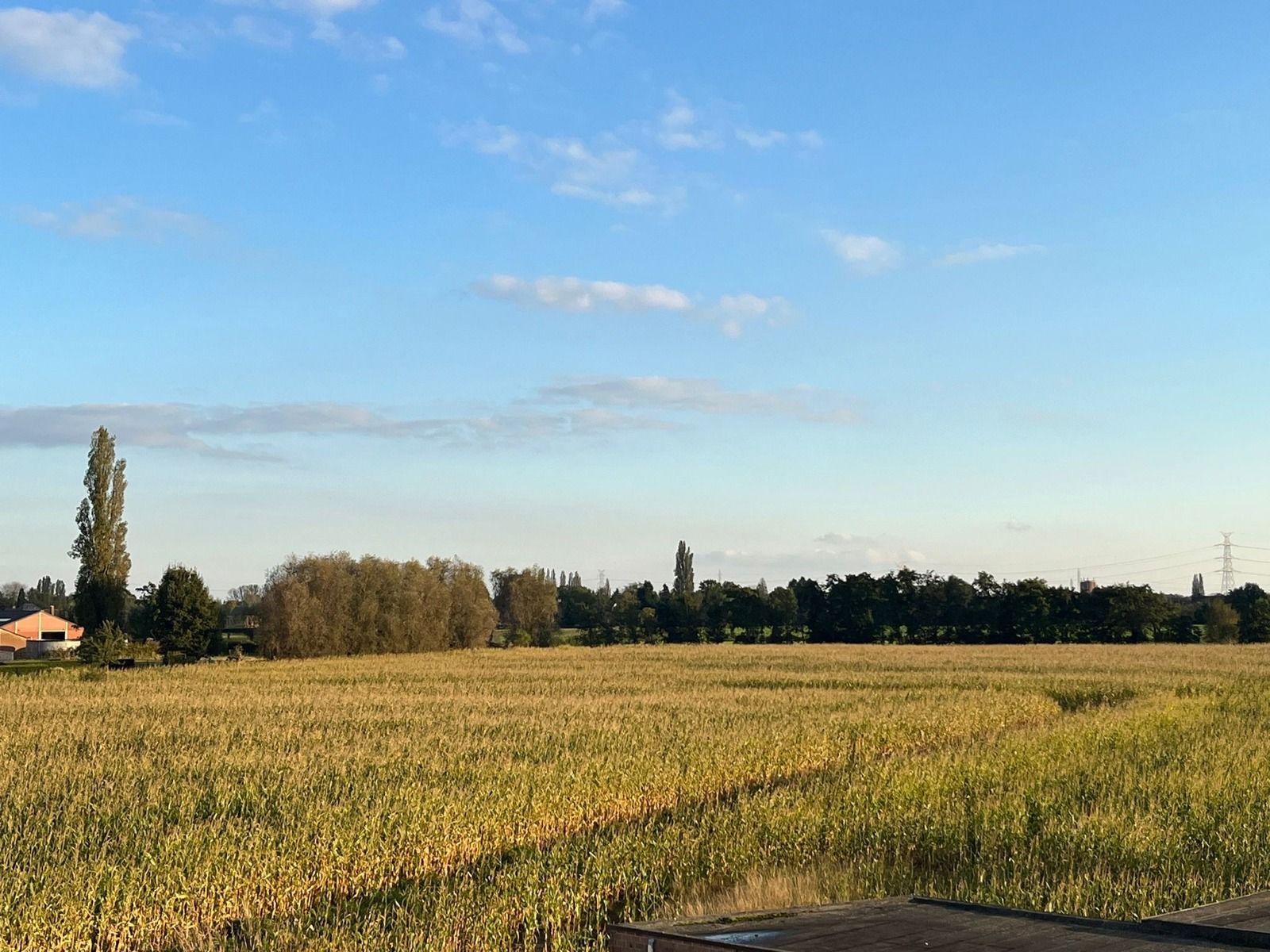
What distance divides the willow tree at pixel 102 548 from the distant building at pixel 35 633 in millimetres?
32715

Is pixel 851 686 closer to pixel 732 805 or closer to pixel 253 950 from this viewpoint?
pixel 732 805

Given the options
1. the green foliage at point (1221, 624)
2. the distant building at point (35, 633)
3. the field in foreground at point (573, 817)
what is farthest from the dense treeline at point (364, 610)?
the green foliage at point (1221, 624)

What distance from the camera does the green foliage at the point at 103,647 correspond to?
56.1 meters

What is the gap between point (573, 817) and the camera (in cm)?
1388

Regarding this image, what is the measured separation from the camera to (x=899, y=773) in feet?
53.0

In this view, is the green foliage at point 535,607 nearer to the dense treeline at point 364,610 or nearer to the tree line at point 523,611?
the tree line at point 523,611

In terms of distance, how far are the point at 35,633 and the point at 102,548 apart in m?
61.2

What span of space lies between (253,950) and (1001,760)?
13115 mm

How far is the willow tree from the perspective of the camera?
69.6 m

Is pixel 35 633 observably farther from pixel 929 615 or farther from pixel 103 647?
pixel 929 615

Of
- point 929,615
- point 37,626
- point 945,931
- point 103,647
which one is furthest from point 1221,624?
point 37,626

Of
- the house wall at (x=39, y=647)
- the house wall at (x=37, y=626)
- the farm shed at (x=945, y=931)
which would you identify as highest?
the farm shed at (x=945, y=931)

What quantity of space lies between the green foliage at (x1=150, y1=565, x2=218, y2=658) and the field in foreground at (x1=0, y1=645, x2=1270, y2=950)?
41464mm

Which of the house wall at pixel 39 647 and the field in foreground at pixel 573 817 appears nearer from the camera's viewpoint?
the field in foreground at pixel 573 817
